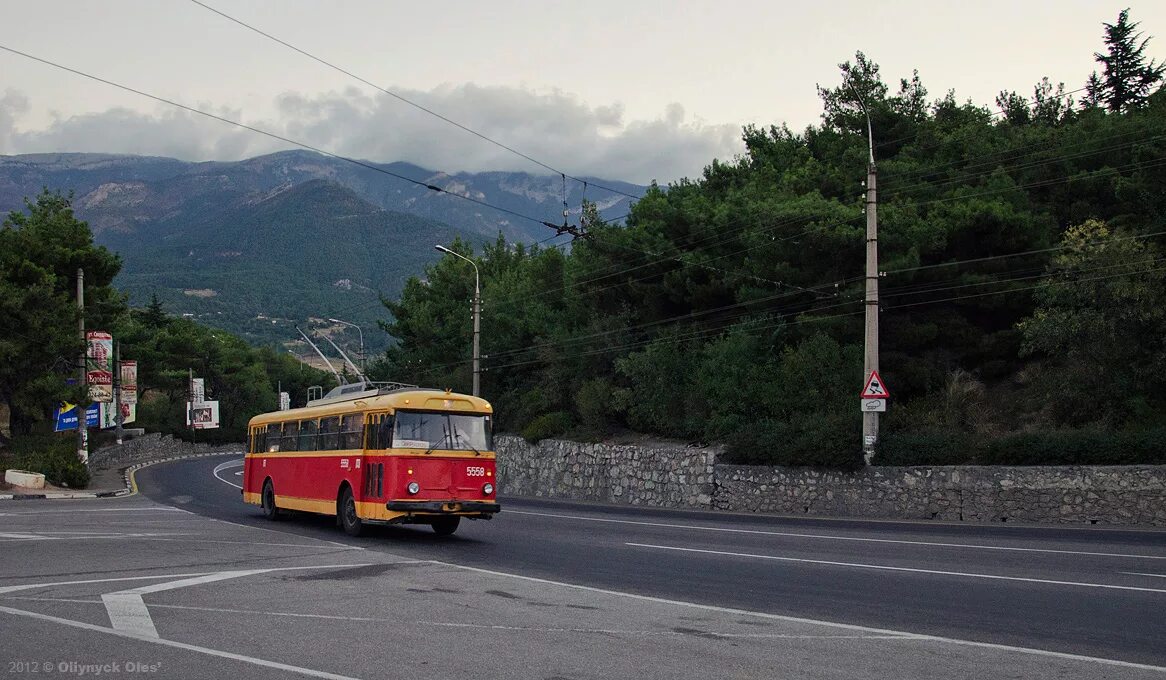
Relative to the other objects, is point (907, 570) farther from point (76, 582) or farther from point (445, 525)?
point (76, 582)

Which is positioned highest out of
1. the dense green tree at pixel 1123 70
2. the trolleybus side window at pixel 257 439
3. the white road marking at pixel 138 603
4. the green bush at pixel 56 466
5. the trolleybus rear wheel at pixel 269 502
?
the dense green tree at pixel 1123 70

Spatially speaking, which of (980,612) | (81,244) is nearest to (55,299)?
(81,244)

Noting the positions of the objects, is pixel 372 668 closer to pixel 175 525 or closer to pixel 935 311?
pixel 175 525

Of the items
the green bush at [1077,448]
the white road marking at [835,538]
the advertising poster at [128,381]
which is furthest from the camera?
the advertising poster at [128,381]

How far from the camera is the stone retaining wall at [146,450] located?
2645 inches

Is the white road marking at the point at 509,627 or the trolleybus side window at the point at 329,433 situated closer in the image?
the white road marking at the point at 509,627

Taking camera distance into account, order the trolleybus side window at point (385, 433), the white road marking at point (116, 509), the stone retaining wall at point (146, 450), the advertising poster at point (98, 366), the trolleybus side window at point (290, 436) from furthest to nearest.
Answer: the stone retaining wall at point (146, 450) < the advertising poster at point (98, 366) < the white road marking at point (116, 509) < the trolleybus side window at point (290, 436) < the trolleybus side window at point (385, 433)

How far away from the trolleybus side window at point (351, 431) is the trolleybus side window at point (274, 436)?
478cm

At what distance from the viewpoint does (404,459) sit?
750 inches

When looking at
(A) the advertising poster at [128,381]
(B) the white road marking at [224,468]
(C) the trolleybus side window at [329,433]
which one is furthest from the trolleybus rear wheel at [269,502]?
(A) the advertising poster at [128,381]

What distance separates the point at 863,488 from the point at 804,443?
6.83ft

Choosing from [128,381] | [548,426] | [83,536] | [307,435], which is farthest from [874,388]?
[128,381]

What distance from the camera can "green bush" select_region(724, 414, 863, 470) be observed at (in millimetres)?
27219

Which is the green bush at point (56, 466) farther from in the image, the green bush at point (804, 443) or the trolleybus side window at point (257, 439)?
the green bush at point (804, 443)
